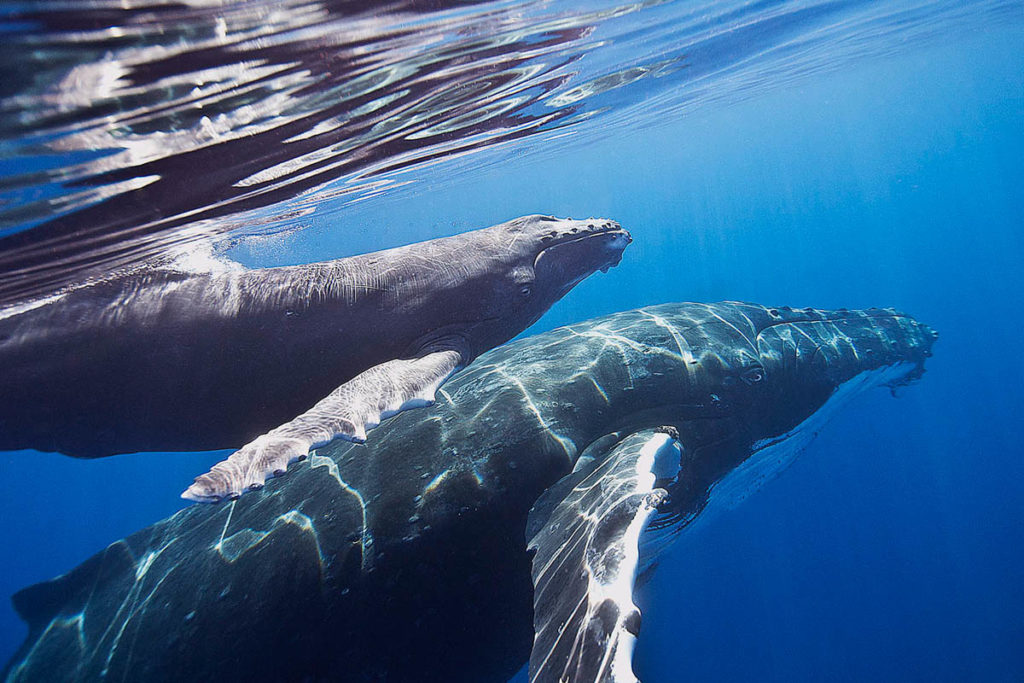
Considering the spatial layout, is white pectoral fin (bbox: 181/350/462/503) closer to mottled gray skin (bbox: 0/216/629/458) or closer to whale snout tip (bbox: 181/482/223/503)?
whale snout tip (bbox: 181/482/223/503)

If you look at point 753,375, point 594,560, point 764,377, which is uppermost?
point 594,560

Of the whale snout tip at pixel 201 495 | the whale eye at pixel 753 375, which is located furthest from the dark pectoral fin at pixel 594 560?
the whale eye at pixel 753 375

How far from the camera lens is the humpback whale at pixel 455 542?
4.38 m

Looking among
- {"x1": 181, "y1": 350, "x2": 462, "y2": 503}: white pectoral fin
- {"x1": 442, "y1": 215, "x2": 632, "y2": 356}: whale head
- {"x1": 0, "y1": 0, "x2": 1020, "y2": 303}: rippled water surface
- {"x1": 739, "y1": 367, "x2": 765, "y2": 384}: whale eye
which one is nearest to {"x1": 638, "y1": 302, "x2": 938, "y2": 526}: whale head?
{"x1": 739, "y1": 367, "x2": 765, "y2": 384}: whale eye

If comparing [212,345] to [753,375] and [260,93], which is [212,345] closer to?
[260,93]

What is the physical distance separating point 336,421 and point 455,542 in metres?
2.28

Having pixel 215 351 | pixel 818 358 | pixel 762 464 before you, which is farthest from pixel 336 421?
pixel 818 358

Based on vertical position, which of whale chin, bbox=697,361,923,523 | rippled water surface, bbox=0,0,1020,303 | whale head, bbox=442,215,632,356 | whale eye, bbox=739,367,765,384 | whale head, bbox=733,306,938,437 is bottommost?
whale chin, bbox=697,361,923,523

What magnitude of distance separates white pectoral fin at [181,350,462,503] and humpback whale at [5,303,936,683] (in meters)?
1.67

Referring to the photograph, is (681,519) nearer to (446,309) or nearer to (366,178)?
(446,309)

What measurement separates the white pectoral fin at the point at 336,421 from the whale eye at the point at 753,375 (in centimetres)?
508

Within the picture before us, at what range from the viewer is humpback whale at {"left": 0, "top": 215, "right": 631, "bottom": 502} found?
4621 mm

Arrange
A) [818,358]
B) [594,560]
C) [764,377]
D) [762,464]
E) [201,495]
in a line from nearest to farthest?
[201,495]
[594,560]
[764,377]
[818,358]
[762,464]

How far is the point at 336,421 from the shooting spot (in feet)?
11.7
